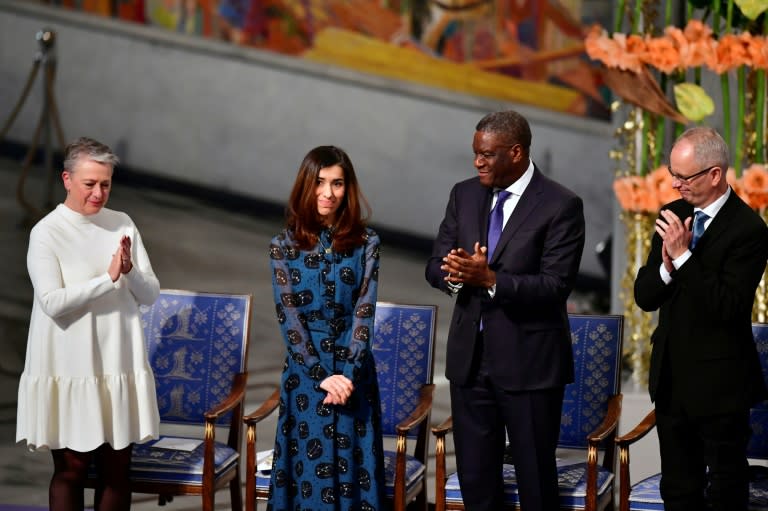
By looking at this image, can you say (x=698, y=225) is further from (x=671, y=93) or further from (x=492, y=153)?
(x=671, y=93)

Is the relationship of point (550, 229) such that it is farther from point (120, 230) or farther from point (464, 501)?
point (120, 230)

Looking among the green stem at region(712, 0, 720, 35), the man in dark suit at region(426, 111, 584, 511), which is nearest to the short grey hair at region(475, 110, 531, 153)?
the man in dark suit at region(426, 111, 584, 511)

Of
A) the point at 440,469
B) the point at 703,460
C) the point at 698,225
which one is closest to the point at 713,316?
the point at 698,225

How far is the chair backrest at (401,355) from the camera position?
16.5 ft

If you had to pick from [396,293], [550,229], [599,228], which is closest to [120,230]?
[550,229]

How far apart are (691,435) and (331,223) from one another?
129cm

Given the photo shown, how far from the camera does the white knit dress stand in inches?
175

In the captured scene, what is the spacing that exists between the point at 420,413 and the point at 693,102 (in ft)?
5.91

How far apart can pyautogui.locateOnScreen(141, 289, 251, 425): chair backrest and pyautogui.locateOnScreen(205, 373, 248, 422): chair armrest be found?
55 millimetres

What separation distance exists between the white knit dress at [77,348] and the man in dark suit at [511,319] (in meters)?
1.06

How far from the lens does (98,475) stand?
4.68m

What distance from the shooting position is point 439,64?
429 inches

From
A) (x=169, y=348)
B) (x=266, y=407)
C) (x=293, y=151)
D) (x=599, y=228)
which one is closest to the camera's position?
(x=266, y=407)

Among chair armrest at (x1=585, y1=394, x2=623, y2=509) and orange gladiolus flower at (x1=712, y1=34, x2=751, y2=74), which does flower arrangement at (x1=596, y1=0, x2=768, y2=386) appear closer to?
orange gladiolus flower at (x1=712, y1=34, x2=751, y2=74)
